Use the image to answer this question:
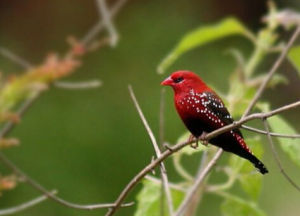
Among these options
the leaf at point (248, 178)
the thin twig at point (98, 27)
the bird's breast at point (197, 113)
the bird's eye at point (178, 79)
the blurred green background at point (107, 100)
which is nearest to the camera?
the bird's breast at point (197, 113)

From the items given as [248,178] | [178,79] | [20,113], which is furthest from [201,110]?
[20,113]

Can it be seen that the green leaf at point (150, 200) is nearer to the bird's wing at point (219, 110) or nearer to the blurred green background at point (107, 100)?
the bird's wing at point (219, 110)

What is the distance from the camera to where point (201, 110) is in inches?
99.0

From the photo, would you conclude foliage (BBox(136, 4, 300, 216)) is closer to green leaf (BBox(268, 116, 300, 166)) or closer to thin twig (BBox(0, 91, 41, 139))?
green leaf (BBox(268, 116, 300, 166))

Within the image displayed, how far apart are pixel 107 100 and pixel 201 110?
3725 millimetres

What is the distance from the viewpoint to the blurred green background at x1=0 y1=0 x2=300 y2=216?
5.53 metres

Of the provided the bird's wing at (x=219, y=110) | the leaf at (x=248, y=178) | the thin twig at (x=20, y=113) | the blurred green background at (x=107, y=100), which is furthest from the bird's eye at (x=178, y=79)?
the blurred green background at (x=107, y=100)

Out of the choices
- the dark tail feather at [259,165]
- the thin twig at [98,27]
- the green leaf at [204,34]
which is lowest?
the dark tail feather at [259,165]

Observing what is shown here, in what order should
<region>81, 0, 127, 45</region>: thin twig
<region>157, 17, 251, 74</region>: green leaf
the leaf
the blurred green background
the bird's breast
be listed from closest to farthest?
the bird's breast, the leaf, <region>157, 17, 251, 74</region>: green leaf, <region>81, 0, 127, 45</region>: thin twig, the blurred green background

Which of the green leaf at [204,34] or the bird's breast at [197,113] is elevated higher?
the green leaf at [204,34]

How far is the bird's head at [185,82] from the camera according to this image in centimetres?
255

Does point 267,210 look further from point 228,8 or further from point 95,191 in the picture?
point 228,8

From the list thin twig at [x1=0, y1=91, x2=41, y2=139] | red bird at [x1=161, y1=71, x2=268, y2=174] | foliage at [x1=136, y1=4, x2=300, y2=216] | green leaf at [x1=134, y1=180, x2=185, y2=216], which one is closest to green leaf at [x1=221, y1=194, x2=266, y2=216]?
foliage at [x1=136, y1=4, x2=300, y2=216]

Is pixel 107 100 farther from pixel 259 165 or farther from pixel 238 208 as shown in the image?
pixel 259 165
